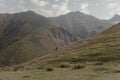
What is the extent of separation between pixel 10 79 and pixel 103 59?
2949 centimetres

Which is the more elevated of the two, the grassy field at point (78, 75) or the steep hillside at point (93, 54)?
the steep hillside at point (93, 54)

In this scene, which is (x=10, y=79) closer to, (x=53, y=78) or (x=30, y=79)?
(x=30, y=79)

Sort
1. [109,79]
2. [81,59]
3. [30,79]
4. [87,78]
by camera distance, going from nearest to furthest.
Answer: [109,79]
[87,78]
[30,79]
[81,59]

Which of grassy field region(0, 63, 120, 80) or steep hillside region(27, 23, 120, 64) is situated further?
steep hillside region(27, 23, 120, 64)

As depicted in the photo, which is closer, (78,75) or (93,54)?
(78,75)

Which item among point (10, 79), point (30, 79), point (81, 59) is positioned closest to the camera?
point (30, 79)

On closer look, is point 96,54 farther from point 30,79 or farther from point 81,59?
point 30,79

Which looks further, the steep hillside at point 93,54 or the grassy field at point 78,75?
the steep hillside at point 93,54

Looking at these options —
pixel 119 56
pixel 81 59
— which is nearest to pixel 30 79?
pixel 119 56

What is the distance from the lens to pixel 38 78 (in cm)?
2727

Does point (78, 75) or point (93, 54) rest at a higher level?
point (93, 54)

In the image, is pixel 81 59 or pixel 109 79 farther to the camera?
pixel 81 59

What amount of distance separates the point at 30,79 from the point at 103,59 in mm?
30478

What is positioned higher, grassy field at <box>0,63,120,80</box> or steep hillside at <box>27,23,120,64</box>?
steep hillside at <box>27,23,120,64</box>
